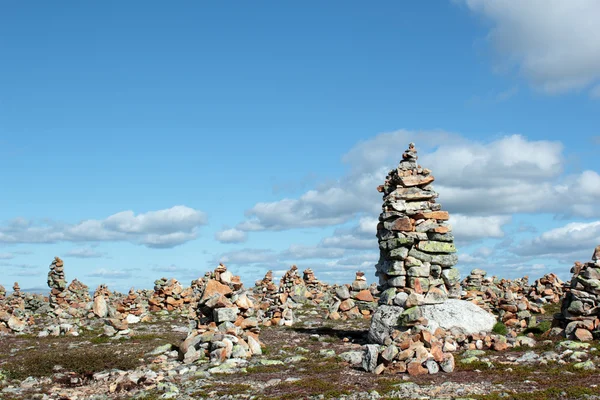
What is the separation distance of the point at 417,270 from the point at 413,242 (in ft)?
4.85

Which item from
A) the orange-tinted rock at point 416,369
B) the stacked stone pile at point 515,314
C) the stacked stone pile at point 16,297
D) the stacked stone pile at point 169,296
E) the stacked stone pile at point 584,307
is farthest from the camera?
the stacked stone pile at point 16,297

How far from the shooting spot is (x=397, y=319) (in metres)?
25.5

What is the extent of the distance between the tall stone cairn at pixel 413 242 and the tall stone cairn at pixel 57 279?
175 ft

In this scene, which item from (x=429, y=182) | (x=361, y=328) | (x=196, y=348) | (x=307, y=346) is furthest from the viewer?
(x=361, y=328)

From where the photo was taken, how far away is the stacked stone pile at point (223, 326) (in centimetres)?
2330

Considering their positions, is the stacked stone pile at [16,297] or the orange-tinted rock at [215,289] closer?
the orange-tinted rock at [215,289]

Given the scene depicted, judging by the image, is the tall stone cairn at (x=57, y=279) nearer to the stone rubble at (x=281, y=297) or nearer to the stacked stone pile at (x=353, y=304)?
the stone rubble at (x=281, y=297)

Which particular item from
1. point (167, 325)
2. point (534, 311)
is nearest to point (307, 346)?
point (167, 325)

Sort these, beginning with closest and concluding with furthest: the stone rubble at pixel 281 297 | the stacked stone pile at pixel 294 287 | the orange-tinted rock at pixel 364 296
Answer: the stone rubble at pixel 281 297, the orange-tinted rock at pixel 364 296, the stacked stone pile at pixel 294 287

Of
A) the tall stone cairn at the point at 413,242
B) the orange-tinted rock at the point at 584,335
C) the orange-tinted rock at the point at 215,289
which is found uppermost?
the tall stone cairn at the point at 413,242

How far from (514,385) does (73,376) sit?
1588 centimetres

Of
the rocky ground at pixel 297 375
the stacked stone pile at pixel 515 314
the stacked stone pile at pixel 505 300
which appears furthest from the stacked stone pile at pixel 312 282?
the rocky ground at pixel 297 375

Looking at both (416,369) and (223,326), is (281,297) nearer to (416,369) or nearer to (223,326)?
(223,326)

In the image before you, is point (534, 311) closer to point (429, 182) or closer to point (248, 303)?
point (429, 182)
